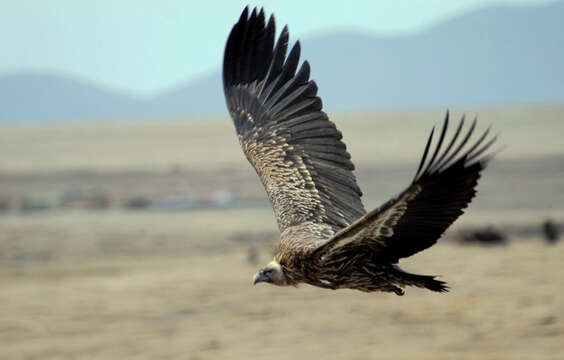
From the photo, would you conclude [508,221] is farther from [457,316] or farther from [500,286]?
[457,316]

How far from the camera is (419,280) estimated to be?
4.48 metres

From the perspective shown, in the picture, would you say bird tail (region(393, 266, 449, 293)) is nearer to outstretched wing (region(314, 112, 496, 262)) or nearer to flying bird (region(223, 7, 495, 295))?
flying bird (region(223, 7, 495, 295))

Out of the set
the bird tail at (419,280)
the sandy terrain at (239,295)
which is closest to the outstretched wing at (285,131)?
the bird tail at (419,280)

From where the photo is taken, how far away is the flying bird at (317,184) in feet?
12.6

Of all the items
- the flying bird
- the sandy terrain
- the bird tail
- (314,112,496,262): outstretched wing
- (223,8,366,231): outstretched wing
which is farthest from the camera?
the sandy terrain

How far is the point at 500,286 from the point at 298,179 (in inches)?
165

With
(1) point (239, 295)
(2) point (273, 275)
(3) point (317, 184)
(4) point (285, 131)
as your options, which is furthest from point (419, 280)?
(1) point (239, 295)

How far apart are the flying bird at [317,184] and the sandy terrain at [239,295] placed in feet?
6.04

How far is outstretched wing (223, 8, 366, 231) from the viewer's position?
219 inches

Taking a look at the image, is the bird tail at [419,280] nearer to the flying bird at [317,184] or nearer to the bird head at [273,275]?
the flying bird at [317,184]

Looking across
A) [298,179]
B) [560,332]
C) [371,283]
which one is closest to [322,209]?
[298,179]

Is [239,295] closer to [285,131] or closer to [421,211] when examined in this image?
[285,131]

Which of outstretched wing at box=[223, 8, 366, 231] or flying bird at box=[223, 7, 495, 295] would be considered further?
outstretched wing at box=[223, 8, 366, 231]

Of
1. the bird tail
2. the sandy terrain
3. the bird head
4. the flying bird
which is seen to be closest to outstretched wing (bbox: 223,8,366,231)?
the flying bird
